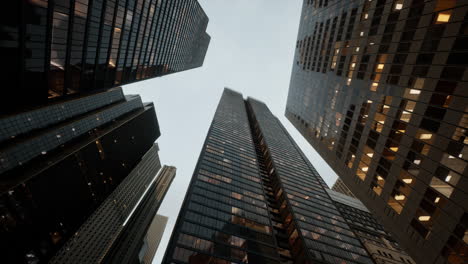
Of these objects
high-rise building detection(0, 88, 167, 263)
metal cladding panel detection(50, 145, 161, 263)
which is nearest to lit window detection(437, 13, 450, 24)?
high-rise building detection(0, 88, 167, 263)

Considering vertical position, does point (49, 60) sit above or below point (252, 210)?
above

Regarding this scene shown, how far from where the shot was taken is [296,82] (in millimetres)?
73875

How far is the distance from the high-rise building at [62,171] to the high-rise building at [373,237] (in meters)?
96.8

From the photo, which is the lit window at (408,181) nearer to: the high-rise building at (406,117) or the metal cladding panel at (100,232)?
the high-rise building at (406,117)

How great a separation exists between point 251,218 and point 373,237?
69.4 m

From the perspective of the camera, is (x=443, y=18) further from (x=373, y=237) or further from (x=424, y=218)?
(x=373, y=237)

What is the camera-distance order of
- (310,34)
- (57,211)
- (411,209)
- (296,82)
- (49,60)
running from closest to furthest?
1. (411,209)
2. (49,60)
3. (310,34)
4. (296,82)
5. (57,211)

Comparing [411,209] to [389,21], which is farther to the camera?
[389,21]

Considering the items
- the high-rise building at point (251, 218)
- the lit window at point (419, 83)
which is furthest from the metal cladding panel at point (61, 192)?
the lit window at point (419, 83)

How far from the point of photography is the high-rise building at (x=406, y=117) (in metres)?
21.9

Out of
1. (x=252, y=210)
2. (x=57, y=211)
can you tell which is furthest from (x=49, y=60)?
(x=57, y=211)

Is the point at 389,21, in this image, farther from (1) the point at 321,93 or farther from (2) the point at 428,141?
(1) the point at 321,93

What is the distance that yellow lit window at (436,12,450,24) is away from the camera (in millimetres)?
23602

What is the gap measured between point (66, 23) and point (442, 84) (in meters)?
50.7
